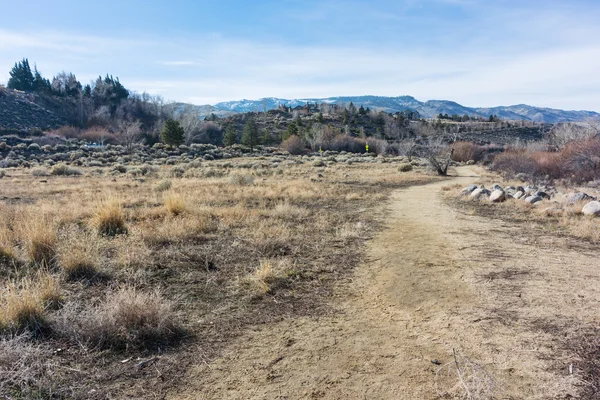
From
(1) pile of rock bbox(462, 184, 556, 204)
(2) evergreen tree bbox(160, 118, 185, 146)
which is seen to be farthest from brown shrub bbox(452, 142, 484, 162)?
(2) evergreen tree bbox(160, 118, 185, 146)

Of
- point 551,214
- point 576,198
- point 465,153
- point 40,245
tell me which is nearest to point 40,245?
point 40,245

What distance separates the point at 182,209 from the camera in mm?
9977

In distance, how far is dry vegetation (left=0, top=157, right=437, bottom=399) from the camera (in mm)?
3312

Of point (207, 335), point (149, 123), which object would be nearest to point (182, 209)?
point (207, 335)

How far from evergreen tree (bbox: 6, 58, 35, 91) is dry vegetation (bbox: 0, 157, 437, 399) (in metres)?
107

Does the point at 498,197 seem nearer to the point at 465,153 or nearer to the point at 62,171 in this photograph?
the point at 62,171

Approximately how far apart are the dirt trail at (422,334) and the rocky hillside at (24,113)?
81.9m

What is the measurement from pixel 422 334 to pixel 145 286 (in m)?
3.77

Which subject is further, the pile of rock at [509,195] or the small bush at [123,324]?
the pile of rock at [509,195]

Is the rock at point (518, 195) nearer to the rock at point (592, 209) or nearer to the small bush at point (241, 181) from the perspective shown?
the rock at point (592, 209)

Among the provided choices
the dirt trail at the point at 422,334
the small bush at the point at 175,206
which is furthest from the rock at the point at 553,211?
the small bush at the point at 175,206

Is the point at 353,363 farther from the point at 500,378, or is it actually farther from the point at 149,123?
the point at 149,123

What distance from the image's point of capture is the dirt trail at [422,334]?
325 cm

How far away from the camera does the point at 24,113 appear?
74188mm
